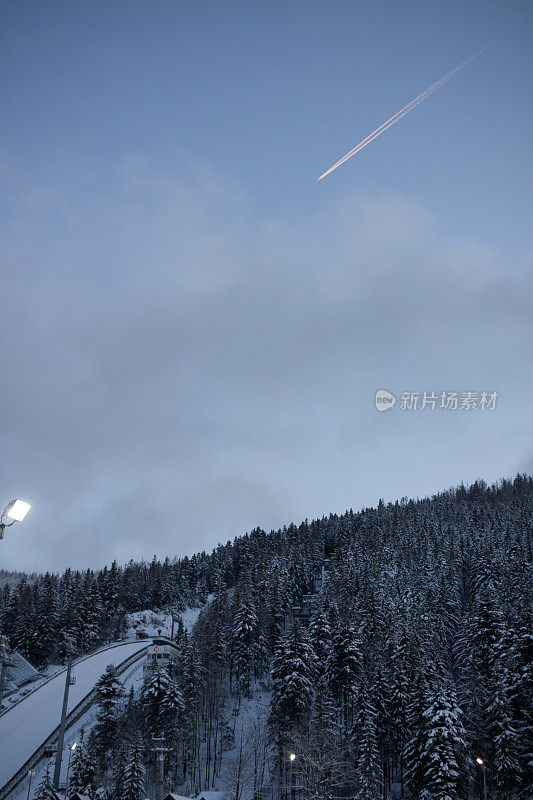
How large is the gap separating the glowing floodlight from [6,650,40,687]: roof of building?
8446 cm

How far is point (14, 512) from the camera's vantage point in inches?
379

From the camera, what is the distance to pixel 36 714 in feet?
233

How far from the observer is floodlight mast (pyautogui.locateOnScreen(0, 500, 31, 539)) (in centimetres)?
958

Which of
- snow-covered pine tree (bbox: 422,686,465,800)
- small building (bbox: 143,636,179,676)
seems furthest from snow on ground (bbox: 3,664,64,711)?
snow-covered pine tree (bbox: 422,686,465,800)

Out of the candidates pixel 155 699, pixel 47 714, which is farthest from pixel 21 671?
pixel 155 699

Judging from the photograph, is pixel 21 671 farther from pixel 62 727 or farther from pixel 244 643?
pixel 62 727

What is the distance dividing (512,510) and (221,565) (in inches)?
3224

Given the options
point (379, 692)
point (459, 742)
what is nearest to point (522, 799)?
point (459, 742)

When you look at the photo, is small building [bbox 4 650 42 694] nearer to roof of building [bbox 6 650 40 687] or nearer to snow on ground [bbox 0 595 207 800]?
roof of building [bbox 6 650 40 687]

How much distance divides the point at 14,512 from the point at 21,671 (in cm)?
8871

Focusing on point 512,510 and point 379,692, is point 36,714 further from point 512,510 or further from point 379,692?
point 512,510

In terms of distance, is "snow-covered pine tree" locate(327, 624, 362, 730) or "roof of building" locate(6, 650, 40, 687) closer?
"snow-covered pine tree" locate(327, 624, 362, 730)

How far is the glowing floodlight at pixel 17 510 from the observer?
9.59m

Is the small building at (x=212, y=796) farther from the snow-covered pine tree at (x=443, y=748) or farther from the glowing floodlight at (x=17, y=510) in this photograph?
the glowing floodlight at (x=17, y=510)
